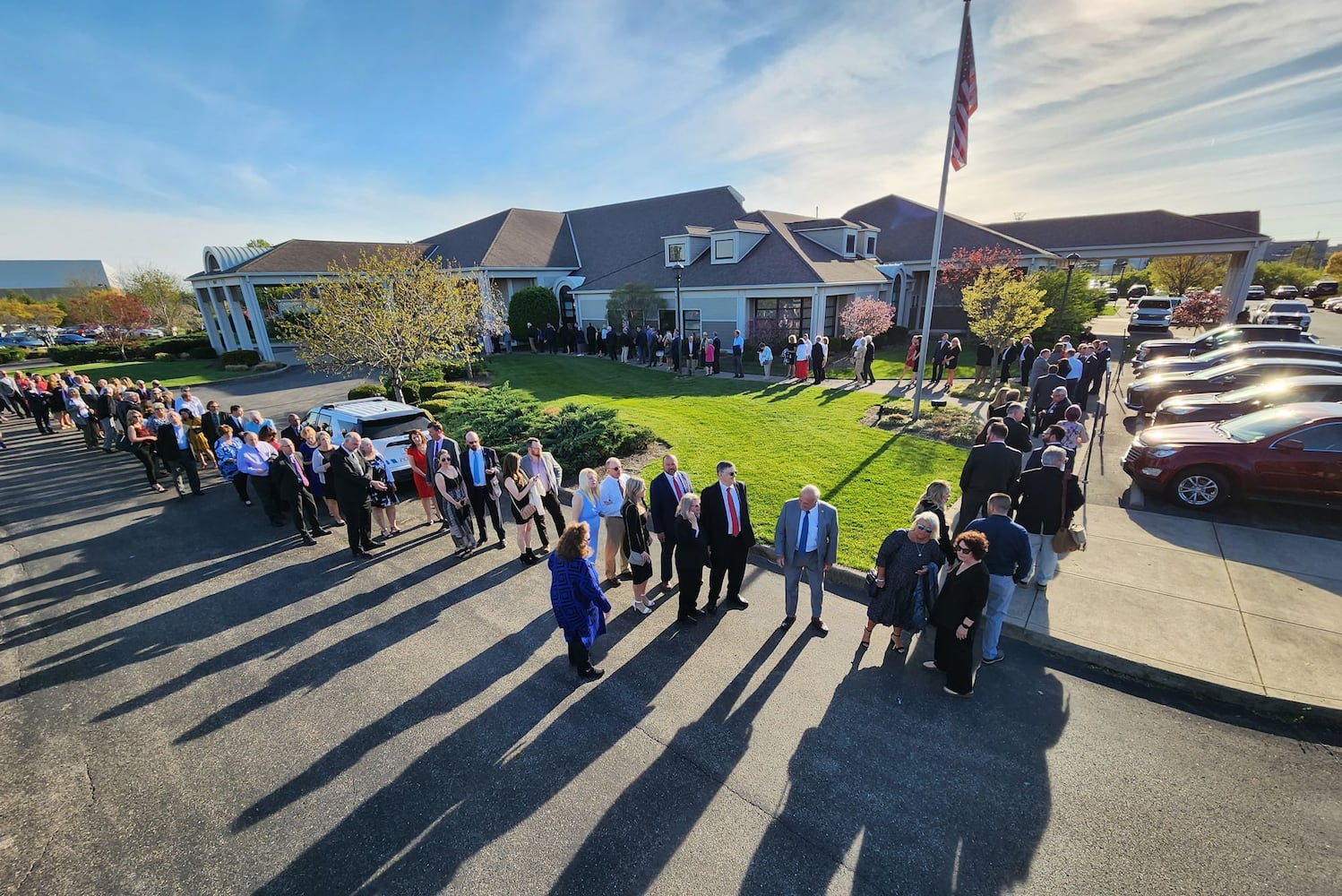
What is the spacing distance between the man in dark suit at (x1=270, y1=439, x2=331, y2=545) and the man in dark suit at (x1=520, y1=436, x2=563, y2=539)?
11.8ft

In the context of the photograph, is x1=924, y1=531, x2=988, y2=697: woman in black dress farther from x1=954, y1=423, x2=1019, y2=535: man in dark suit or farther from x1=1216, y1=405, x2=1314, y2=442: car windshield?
x1=1216, y1=405, x2=1314, y2=442: car windshield

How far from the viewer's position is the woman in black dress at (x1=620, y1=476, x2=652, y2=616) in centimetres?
620

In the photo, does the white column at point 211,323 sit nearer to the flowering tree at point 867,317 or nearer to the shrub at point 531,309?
the shrub at point 531,309

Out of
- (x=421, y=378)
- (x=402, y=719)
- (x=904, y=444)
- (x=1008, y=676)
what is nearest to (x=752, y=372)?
(x=904, y=444)

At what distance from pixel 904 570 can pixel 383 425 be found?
926 cm

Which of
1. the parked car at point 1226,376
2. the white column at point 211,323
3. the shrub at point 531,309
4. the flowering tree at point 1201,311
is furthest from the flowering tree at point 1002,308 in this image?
the white column at point 211,323

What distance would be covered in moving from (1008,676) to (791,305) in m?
20.3

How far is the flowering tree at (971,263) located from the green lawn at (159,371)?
34870 mm

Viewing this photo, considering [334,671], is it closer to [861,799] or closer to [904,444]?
[861,799]

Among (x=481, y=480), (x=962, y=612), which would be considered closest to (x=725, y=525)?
(x=962, y=612)

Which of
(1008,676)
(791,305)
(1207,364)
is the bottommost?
(1008,676)

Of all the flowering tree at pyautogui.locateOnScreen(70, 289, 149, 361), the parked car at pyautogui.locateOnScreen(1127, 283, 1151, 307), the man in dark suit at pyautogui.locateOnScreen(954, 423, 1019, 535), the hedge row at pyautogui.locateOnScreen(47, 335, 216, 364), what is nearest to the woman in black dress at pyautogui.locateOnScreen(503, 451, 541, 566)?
the man in dark suit at pyautogui.locateOnScreen(954, 423, 1019, 535)

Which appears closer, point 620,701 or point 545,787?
point 545,787

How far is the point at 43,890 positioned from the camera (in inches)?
139
